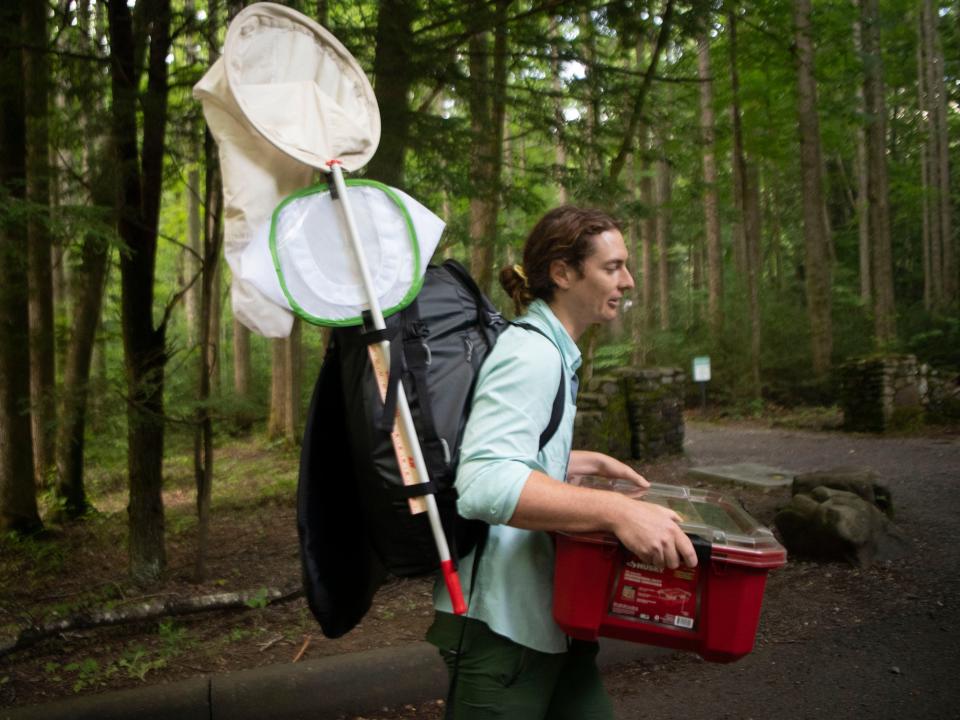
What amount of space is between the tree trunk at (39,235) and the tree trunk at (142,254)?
548 mm

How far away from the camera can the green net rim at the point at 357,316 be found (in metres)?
1.76

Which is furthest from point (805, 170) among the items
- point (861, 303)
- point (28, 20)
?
point (28, 20)

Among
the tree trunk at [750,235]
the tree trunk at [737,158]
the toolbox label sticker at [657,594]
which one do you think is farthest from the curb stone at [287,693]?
the tree trunk at [750,235]

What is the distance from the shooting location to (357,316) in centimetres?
177

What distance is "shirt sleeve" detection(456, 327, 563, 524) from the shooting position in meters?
1.57

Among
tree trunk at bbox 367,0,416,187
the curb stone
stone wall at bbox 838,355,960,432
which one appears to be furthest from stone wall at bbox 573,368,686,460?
the curb stone

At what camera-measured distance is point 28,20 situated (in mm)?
6066

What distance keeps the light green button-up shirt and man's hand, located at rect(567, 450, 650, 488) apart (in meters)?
0.32

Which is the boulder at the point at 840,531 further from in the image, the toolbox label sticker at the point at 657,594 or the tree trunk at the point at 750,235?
the tree trunk at the point at 750,235

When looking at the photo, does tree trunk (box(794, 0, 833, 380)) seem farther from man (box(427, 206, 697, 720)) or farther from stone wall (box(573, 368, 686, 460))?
man (box(427, 206, 697, 720))

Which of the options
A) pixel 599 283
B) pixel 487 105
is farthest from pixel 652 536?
pixel 487 105

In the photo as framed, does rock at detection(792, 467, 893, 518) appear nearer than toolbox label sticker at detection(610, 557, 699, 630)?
No

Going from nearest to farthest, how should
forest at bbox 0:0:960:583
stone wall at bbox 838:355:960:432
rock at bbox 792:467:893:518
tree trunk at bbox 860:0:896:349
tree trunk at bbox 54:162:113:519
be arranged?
forest at bbox 0:0:960:583 < rock at bbox 792:467:893:518 < tree trunk at bbox 54:162:113:519 < stone wall at bbox 838:355:960:432 < tree trunk at bbox 860:0:896:349

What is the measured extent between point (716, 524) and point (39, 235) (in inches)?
241
